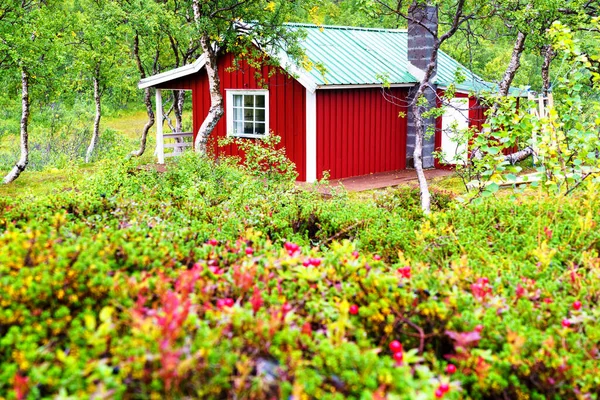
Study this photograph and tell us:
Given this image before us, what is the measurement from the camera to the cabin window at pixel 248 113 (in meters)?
14.7

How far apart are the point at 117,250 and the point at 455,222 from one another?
3.05 meters

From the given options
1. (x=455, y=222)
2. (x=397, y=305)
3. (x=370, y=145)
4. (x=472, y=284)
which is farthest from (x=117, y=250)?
(x=370, y=145)

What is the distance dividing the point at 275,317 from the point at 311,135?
443 inches

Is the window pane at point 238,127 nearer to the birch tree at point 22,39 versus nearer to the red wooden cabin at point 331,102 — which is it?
the red wooden cabin at point 331,102

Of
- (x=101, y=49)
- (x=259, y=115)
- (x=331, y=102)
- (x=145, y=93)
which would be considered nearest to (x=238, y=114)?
(x=259, y=115)

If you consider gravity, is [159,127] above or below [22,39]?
below

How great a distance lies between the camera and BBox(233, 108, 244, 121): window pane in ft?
49.8

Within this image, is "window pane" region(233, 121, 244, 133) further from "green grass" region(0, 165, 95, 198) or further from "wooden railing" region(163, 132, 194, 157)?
"green grass" region(0, 165, 95, 198)

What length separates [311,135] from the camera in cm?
1368

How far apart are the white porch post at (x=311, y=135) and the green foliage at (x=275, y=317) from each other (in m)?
9.24

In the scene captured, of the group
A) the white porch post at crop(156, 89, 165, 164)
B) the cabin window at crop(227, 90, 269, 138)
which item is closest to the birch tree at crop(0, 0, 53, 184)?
the white porch post at crop(156, 89, 165, 164)

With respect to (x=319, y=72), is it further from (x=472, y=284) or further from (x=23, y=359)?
(x=23, y=359)

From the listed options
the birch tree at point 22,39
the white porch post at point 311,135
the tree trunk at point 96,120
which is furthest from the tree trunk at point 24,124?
the white porch post at point 311,135

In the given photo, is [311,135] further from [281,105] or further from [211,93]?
[211,93]
